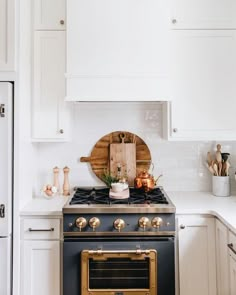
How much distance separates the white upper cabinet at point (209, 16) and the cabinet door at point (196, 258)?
136 cm

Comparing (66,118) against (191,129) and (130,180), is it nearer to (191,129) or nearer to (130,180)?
(130,180)

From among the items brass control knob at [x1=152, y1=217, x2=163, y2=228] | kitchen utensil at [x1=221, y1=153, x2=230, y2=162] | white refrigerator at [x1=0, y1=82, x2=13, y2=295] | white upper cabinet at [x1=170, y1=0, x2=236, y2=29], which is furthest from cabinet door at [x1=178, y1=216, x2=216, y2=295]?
white upper cabinet at [x1=170, y1=0, x2=236, y2=29]

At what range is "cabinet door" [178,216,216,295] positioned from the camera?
5.96 ft

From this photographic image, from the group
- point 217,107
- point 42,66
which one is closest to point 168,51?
point 217,107

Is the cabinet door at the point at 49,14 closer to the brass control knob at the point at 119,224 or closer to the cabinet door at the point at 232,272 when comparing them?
the brass control knob at the point at 119,224

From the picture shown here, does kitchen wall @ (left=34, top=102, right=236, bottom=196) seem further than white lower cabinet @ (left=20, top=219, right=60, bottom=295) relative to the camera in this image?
Yes

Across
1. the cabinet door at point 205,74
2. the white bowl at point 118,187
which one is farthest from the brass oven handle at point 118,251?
the cabinet door at point 205,74

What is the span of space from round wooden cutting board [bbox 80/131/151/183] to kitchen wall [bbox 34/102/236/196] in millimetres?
37

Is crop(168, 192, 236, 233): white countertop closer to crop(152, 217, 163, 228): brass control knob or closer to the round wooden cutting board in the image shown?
crop(152, 217, 163, 228): brass control knob

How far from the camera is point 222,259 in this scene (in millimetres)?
1739

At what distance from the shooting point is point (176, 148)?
7.82 feet

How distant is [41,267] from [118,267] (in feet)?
1.60

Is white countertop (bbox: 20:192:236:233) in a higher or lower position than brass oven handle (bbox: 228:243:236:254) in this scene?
higher

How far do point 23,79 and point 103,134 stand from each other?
30.8 inches
